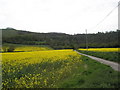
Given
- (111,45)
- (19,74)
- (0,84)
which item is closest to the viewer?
(0,84)

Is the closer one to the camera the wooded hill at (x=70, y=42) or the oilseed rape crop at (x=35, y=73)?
the oilseed rape crop at (x=35, y=73)

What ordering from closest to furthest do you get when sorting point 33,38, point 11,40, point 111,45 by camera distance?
point 111,45
point 11,40
point 33,38

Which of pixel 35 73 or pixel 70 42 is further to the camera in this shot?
pixel 70 42

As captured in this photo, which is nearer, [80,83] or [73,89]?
[73,89]

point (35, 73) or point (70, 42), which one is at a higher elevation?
point (70, 42)

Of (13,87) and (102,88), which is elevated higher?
(102,88)

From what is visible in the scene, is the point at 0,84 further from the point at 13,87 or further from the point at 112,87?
the point at 112,87

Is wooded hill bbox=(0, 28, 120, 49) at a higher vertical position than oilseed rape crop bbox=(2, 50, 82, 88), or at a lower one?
higher

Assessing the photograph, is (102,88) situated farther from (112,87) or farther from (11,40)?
(11,40)

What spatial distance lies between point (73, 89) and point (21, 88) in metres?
2.71

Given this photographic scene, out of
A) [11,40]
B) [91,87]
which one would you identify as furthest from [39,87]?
[11,40]

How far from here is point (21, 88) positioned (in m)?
6.76

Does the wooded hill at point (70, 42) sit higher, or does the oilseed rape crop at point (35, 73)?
the wooded hill at point (70, 42)

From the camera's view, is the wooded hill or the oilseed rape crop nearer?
the oilseed rape crop
